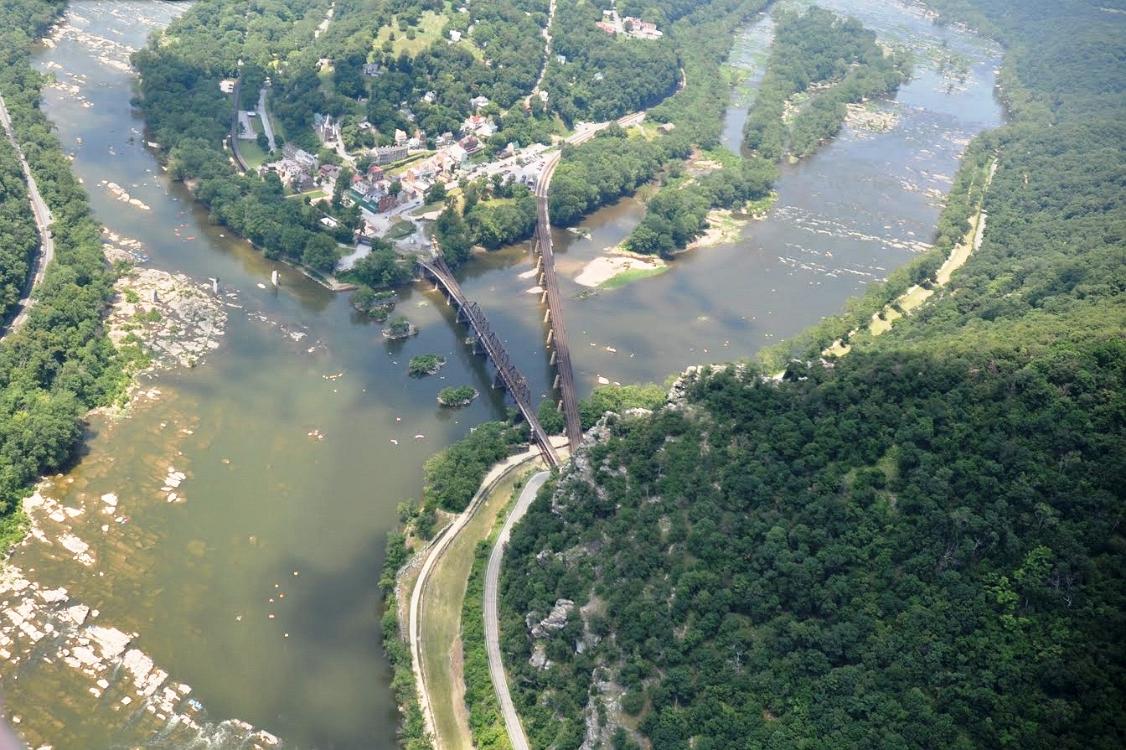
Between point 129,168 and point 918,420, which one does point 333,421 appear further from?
point 129,168

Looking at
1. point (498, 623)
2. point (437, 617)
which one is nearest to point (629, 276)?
point (498, 623)

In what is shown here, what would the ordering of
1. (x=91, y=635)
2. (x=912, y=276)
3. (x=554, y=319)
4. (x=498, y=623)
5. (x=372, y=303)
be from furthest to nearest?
(x=912, y=276) < (x=372, y=303) < (x=554, y=319) < (x=498, y=623) < (x=91, y=635)

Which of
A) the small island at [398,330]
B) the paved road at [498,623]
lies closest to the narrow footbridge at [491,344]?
the paved road at [498,623]

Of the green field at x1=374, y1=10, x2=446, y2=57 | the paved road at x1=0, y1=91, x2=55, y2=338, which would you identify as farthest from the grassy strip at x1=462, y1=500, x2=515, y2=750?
the green field at x1=374, y1=10, x2=446, y2=57

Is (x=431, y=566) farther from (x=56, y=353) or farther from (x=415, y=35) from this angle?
(x=415, y=35)

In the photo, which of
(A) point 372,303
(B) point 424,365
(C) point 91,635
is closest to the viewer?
(C) point 91,635

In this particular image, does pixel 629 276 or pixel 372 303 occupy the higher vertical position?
pixel 372 303

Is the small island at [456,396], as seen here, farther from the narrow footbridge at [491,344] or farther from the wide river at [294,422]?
the narrow footbridge at [491,344]
